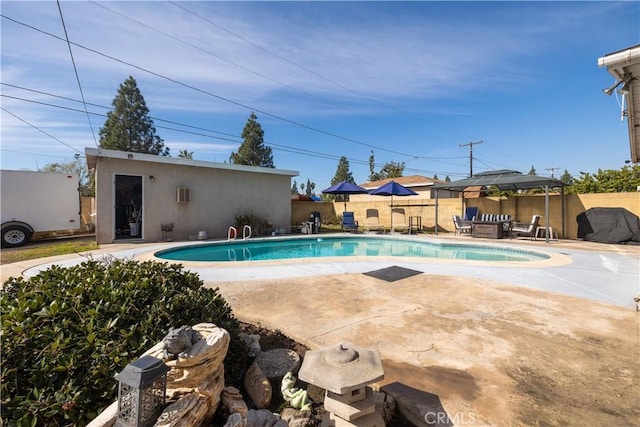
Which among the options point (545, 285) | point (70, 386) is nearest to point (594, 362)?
Result: point (545, 285)

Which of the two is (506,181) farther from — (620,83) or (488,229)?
(620,83)

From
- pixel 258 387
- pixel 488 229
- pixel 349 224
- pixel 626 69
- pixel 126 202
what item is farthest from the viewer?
pixel 349 224

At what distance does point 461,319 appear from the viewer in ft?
11.1

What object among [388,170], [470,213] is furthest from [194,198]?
[388,170]

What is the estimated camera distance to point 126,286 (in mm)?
1946

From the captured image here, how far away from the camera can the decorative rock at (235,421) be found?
142cm

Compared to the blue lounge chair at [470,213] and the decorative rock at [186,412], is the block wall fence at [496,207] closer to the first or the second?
the blue lounge chair at [470,213]

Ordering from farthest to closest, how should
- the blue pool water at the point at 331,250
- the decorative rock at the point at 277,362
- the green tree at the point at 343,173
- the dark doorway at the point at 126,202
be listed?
the green tree at the point at 343,173, the dark doorway at the point at 126,202, the blue pool water at the point at 331,250, the decorative rock at the point at 277,362

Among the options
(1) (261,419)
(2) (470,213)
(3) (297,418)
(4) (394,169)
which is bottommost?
(3) (297,418)

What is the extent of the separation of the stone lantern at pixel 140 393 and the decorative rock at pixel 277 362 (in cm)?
109

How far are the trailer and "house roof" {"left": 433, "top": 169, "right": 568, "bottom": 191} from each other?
1573cm

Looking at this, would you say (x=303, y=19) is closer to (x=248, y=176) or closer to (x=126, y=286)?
(x=248, y=176)

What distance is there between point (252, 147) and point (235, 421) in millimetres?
36835

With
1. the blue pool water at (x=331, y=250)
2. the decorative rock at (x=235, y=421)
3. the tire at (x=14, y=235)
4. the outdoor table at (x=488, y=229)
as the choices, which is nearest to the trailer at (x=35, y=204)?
the tire at (x=14, y=235)
